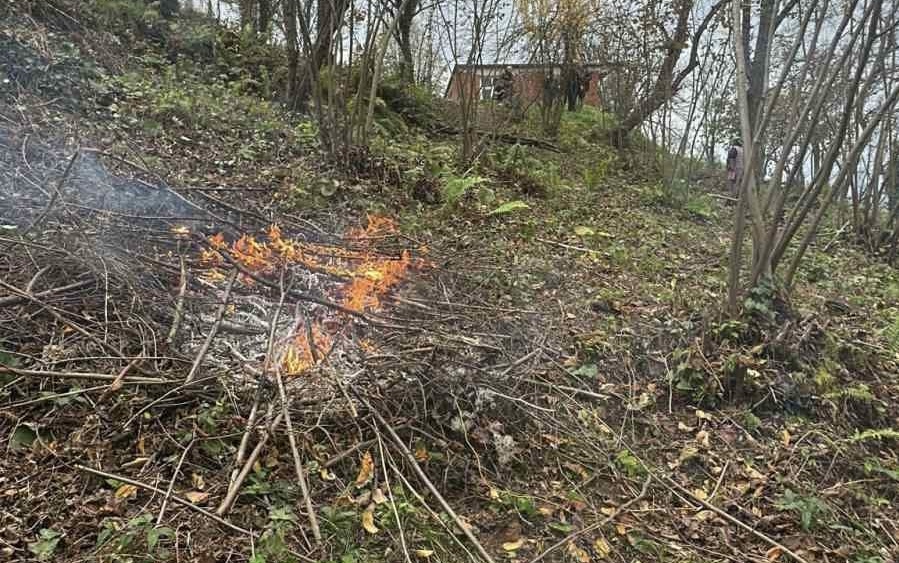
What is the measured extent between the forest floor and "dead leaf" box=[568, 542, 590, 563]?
2cm

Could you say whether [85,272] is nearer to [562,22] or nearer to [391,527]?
[391,527]

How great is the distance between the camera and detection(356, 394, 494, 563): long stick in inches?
84.3

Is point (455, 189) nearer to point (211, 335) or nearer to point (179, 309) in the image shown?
point (179, 309)

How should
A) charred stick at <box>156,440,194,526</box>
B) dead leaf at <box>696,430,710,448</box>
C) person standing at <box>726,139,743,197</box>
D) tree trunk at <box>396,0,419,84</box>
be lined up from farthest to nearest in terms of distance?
tree trunk at <box>396,0,419,84</box> → person standing at <box>726,139,743,197</box> → dead leaf at <box>696,430,710,448</box> → charred stick at <box>156,440,194,526</box>

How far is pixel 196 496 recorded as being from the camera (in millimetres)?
2119

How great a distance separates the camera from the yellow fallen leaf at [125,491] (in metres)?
2.06

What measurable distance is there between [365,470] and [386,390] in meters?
0.43

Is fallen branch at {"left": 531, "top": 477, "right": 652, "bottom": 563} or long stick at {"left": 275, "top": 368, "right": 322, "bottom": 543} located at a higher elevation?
long stick at {"left": 275, "top": 368, "right": 322, "bottom": 543}

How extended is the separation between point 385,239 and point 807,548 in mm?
3644

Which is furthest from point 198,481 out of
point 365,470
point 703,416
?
point 703,416

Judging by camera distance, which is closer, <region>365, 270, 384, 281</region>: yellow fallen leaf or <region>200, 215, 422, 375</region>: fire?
A: <region>200, 215, 422, 375</region>: fire

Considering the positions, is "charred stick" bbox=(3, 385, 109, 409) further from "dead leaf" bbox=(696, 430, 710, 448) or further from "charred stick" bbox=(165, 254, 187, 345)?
"dead leaf" bbox=(696, 430, 710, 448)

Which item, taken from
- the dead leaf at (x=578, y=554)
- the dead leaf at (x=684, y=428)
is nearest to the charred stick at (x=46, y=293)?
the dead leaf at (x=578, y=554)

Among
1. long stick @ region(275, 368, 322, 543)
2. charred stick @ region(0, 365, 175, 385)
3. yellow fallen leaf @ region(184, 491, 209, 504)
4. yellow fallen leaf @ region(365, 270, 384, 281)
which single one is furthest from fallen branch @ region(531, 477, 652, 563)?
yellow fallen leaf @ region(365, 270, 384, 281)
